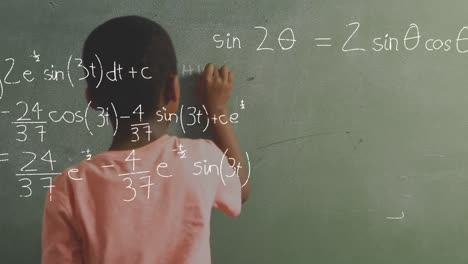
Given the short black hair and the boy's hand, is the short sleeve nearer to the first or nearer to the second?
the boy's hand

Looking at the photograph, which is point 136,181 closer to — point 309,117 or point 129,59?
point 129,59

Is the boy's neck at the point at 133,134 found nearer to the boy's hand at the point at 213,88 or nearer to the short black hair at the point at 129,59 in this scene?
the short black hair at the point at 129,59

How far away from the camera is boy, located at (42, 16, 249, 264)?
1.16 metres

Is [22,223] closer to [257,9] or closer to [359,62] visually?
[257,9]

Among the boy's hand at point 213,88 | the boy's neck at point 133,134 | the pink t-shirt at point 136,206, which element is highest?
the boy's hand at point 213,88

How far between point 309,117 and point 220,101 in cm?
23

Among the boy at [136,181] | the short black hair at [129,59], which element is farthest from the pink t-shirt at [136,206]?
the short black hair at [129,59]

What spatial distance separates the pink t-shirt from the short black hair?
113 mm

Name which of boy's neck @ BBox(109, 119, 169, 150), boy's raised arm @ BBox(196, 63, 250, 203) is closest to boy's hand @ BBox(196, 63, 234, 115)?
boy's raised arm @ BBox(196, 63, 250, 203)

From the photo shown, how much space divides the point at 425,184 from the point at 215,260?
0.56 meters

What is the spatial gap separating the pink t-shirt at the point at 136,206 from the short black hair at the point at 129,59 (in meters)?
0.11

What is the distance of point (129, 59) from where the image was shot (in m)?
1.19

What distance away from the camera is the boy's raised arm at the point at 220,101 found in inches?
49.1

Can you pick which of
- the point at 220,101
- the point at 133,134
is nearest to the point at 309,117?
the point at 220,101
